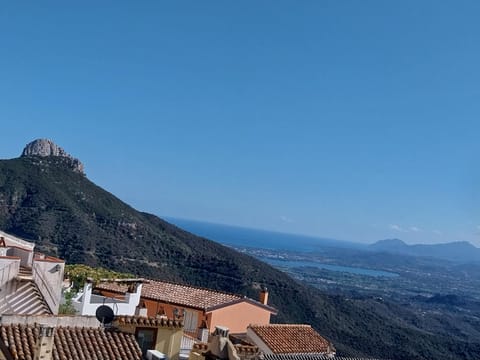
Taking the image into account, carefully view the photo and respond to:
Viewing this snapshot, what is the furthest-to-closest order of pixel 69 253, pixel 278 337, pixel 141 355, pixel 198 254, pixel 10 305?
1. pixel 198 254
2. pixel 69 253
3. pixel 278 337
4. pixel 10 305
5. pixel 141 355

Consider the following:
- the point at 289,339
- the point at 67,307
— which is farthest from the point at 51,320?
the point at 289,339

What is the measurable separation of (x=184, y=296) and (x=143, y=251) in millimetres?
A: 58793

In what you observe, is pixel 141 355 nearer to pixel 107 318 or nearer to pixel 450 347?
pixel 107 318

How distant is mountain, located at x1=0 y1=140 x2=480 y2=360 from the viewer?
232 ft

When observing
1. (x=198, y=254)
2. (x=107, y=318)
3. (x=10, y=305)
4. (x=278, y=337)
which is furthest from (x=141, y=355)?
(x=198, y=254)

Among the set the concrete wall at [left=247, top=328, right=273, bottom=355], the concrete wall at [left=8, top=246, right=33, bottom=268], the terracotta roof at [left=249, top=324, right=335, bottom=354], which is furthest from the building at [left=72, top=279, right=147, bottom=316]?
the terracotta roof at [left=249, top=324, right=335, bottom=354]

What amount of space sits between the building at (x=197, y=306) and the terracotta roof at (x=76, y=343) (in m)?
9.81

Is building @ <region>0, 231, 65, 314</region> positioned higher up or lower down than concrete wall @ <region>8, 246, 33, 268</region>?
lower down

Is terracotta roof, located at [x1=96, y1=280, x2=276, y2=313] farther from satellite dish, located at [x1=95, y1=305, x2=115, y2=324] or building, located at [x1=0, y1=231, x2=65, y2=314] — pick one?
satellite dish, located at [x1=95, y1=305, x2=115, y2=324]

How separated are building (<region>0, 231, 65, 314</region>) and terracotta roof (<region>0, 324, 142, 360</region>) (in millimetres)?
2753

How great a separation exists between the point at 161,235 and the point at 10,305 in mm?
79980

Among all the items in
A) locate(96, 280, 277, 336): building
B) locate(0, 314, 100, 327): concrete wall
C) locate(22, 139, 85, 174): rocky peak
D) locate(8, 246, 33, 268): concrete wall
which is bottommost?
locate(96, 280, 277, 336): building

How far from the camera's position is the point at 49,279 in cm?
1320

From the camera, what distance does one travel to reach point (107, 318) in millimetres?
10781
